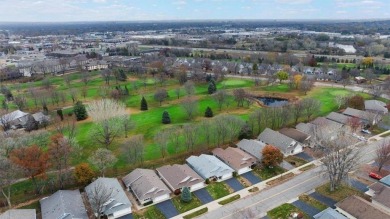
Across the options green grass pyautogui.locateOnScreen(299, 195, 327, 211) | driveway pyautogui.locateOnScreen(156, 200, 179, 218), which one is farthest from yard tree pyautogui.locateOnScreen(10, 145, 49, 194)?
green grass pyautogui.locateOnScreen(299, 195, 327, 211)

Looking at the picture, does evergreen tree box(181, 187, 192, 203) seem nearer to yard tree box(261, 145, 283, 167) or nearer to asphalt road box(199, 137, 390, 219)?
asphalt road box(199, 137, 390, 219)

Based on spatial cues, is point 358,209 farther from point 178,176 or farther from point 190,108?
point 190,108

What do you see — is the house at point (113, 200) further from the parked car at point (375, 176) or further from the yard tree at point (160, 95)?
the yard tree at point (160, 95)

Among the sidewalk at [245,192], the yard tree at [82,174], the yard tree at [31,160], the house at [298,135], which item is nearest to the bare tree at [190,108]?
the house at [298,135]

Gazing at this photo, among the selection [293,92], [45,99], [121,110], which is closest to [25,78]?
[45,99]

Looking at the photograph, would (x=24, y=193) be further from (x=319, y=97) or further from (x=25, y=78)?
(x=25, y=78)
